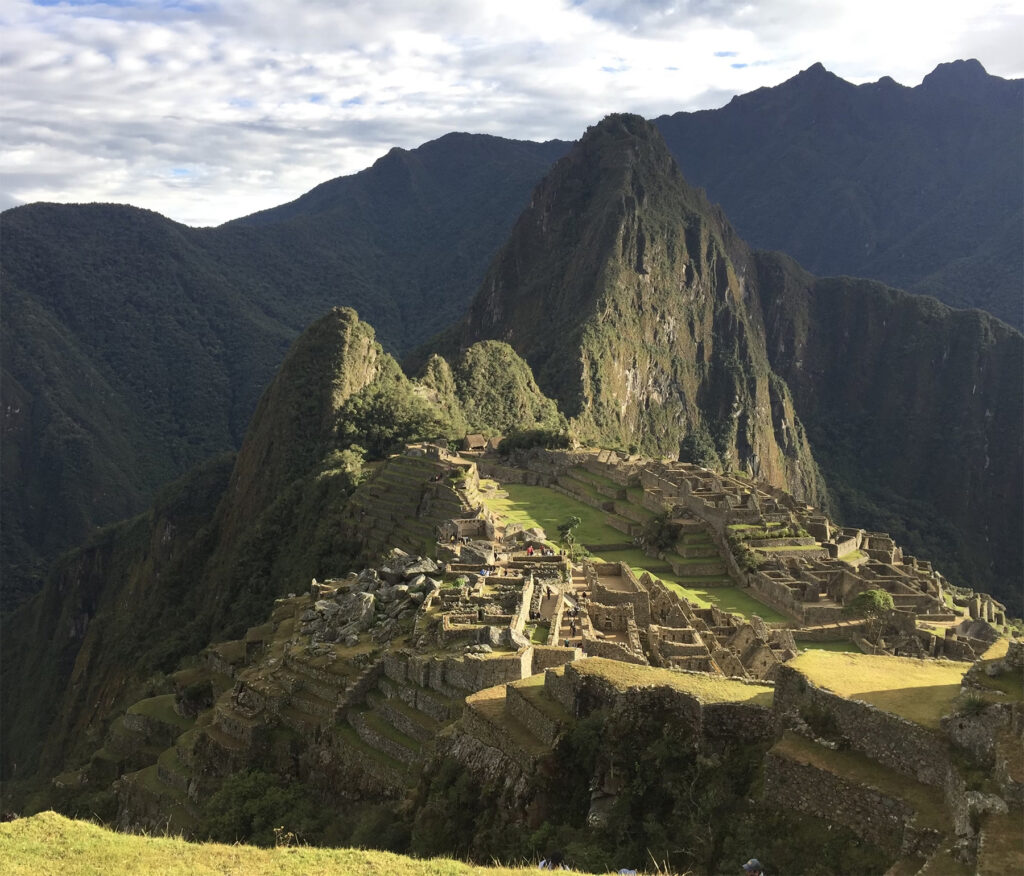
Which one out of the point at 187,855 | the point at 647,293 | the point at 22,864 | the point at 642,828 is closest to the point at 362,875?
the point at 187,855

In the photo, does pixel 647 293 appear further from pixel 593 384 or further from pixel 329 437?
pixel 329 437

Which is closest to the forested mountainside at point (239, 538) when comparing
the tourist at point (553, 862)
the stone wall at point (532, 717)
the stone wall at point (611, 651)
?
the stone wall at point (611, 651)

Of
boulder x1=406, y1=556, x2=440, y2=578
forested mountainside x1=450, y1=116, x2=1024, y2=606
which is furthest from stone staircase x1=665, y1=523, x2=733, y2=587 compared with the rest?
forested mountainside x1=450, y1=116, x2=1024, y2=606

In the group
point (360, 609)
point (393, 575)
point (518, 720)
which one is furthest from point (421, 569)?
point (518, 720)

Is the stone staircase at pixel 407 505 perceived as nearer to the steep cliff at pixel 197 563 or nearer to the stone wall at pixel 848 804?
the steep cliff at pixel 197 563

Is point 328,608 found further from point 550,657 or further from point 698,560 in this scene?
point 698,560

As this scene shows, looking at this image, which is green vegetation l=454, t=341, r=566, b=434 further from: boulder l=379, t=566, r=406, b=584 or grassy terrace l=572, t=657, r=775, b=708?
grassy terrace l=572, t=657, r=775, b=708
